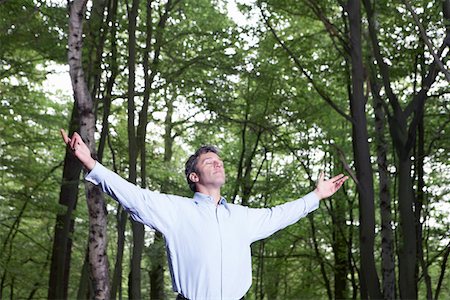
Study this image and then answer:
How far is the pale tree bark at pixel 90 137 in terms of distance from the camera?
20.3 feet

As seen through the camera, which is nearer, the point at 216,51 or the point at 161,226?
the point at 161,226

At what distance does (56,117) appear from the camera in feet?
45.4

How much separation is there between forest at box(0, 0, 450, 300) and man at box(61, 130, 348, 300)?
281 centimetres

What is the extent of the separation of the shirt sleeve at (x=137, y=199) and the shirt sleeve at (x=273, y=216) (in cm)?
39

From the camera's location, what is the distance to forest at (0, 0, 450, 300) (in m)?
8.17

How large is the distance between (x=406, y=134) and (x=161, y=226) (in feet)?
20.5

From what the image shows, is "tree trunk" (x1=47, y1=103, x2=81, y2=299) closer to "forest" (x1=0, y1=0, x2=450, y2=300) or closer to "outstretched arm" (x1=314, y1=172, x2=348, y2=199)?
"forest" (x1=0, y1=0, x2=450, y2=300)

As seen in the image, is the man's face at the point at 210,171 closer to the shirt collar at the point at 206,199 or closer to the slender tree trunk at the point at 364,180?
the shirt collar at the point at 206,199

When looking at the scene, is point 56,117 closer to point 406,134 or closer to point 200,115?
point 200,115

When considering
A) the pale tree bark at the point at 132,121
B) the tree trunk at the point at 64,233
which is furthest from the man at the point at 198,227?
the tree trunk at the point at 64,233

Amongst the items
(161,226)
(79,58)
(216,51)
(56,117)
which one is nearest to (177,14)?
(216,51)

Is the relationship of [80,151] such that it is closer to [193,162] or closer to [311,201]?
[193,162]

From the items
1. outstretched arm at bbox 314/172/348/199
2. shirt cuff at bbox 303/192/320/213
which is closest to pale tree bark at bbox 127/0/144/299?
outstretched arm at bbox 314/172/348/199

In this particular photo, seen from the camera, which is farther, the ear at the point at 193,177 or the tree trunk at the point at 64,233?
the tree trunk at the point at 64,233
